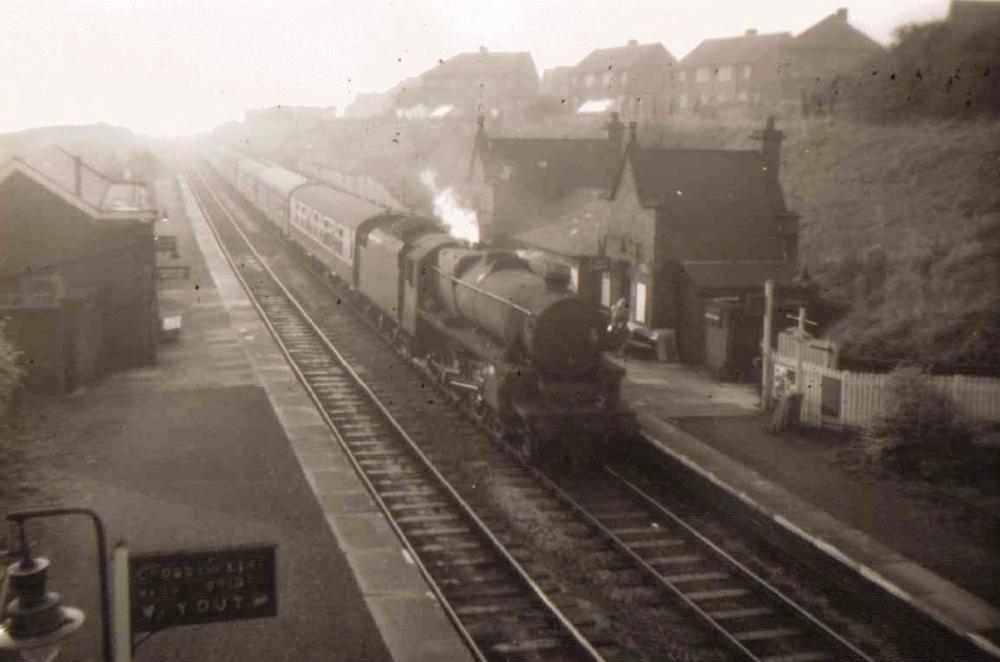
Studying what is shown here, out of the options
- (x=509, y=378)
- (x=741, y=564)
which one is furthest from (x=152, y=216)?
(x=741, y=564)

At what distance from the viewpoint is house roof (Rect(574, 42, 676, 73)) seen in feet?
216

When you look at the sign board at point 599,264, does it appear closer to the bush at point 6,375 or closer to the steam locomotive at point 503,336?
the steam locomotive at point 503,336

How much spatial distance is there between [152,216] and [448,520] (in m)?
14.7

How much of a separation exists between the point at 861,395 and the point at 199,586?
1394cm

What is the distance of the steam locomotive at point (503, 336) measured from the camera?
1540 cm

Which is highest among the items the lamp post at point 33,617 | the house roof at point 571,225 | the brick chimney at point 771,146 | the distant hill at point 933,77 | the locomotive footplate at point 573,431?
the distant hill at point 933,77

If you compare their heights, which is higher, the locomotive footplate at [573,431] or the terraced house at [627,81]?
the terraced house at [627,81]

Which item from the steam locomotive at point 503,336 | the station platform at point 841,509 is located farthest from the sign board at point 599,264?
the station platform at point 841,509

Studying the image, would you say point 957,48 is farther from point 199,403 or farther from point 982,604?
point 199,403

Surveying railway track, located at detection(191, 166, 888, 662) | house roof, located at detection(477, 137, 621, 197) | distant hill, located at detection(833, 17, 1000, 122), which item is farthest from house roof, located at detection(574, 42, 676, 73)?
railway track, located at detection(191, 166, 888, 662)

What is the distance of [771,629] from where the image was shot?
10547mm

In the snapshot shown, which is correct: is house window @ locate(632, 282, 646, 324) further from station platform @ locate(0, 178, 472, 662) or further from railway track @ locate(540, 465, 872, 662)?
railway track @ locate(540, 465, 872, 662)

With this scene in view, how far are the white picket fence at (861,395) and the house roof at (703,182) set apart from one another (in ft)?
25.2

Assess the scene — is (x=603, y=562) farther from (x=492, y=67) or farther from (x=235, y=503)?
(x=492, y=67)
